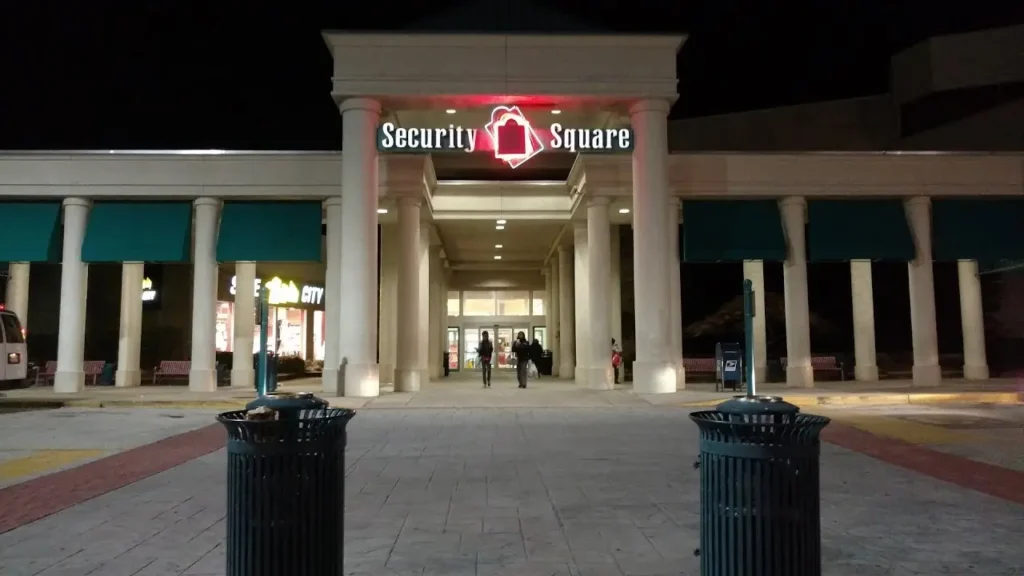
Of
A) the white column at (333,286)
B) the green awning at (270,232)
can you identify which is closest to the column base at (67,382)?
the green awning at (270,232)

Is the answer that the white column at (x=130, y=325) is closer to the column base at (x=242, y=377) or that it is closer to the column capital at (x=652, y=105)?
the column base at (x=242, y=377)

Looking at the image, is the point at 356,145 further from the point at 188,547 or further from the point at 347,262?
the point at 188,547

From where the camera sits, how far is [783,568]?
3.66 m

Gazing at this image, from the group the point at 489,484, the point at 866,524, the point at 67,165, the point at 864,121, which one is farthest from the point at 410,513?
the point at 864,121

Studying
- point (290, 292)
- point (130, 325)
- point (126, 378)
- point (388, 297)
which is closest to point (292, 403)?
point (130, 325)

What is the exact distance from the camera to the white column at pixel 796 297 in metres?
23.1

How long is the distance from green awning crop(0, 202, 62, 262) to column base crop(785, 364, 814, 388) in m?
22.9

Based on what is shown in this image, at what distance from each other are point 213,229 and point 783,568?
870 inches

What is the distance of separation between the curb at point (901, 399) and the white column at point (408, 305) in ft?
27.9

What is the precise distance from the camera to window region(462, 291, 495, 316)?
41531mm

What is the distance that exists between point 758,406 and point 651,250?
1735 cm

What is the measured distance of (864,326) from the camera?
2648 cm

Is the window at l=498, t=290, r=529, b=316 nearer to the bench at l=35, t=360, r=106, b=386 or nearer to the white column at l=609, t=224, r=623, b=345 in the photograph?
the white column at l=609, t=224, r=623, b=345

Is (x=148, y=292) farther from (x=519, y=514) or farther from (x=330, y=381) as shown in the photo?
(x=519, y=514)
